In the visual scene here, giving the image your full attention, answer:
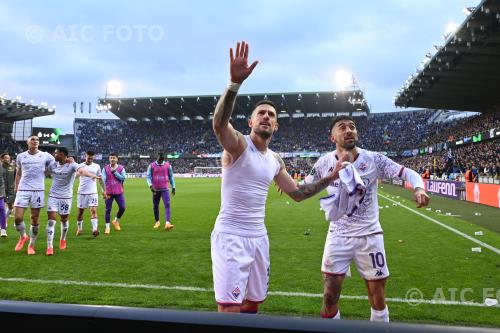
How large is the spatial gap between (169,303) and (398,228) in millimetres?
8786

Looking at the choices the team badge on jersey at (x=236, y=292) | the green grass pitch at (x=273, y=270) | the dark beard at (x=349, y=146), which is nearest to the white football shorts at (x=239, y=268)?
the team badge on jersey at (x=236, y=292)

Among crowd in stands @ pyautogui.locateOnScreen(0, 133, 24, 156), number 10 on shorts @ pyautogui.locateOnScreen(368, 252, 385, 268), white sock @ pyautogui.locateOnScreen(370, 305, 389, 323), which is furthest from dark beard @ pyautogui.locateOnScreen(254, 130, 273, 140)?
crowd in stands @ pyautogui.locateOnScreen(0, 133, 24, 156)

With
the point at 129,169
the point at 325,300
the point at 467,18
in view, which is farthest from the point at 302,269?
the point at 129,169

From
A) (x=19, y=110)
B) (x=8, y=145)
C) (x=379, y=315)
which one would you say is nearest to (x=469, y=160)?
(x=379, y=315)

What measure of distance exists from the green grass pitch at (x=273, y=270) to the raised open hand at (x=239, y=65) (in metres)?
3.15

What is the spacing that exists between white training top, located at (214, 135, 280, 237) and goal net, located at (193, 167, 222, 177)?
69220mm

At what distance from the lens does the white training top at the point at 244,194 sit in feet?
10.8

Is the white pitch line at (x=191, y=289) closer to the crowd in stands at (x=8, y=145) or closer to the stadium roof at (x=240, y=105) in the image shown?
the stadium roof at (x=240, y=105)

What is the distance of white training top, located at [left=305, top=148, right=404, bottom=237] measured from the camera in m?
4.11

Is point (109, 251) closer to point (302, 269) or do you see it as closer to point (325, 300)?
point (302, 269)

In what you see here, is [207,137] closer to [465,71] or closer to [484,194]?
[465,71]

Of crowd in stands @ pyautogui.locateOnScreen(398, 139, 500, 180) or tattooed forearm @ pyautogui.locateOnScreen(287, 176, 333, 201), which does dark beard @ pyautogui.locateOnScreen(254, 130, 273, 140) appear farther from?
crowd in stands @ pyautogui.locateOnScreen(398, 139, 500, 180)

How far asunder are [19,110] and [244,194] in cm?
Result: 6772

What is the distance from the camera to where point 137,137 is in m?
80.0
